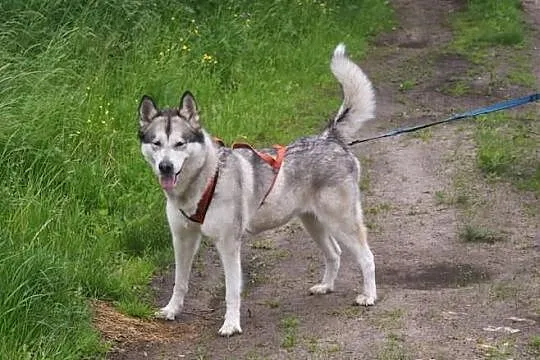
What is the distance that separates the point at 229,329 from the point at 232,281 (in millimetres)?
261

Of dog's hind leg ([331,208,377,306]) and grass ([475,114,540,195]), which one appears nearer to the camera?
dog's hind leg ([331,208,377,306])

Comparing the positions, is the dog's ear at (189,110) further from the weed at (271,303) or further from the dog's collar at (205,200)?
the weed at (271,303)

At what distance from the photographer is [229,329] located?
5.07 metres

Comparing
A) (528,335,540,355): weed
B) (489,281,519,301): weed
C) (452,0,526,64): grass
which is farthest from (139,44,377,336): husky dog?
(452,0,526,64): grass

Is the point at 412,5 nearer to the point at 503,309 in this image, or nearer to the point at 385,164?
the point at 385,164

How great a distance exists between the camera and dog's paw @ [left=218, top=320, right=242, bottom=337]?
16.6ft

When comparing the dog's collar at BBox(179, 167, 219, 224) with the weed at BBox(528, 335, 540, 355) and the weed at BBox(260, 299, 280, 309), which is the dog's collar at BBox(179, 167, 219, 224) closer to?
the weed at BBox(260, 299, 280, 309)

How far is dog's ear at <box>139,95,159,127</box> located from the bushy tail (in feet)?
4.07

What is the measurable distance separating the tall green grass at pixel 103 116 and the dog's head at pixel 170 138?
80 centimetres

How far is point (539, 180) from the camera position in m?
7.89

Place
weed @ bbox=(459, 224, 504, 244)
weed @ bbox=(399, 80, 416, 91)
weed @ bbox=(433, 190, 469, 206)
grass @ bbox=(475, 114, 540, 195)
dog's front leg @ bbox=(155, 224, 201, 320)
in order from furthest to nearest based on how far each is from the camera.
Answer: weed @ bbox=(399, 80, 416, 91) → grass @ bbox=(475, 114, 540, 195) → weed @ bbox=(433, 190, 469, 206) → weed @ bbox=(459, 224, 504, 244) → dog's front leg @ bbox=(155, 224, 201, 320)

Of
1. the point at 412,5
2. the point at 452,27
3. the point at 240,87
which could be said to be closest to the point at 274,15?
the point at 240,87

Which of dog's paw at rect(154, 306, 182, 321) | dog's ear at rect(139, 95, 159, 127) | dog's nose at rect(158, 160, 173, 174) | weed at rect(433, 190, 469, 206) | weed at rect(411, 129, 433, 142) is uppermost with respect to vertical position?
weed at rect(411, 129, 433, 142)

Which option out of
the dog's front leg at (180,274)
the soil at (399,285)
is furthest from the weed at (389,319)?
the dog's front leg at (180,274)
